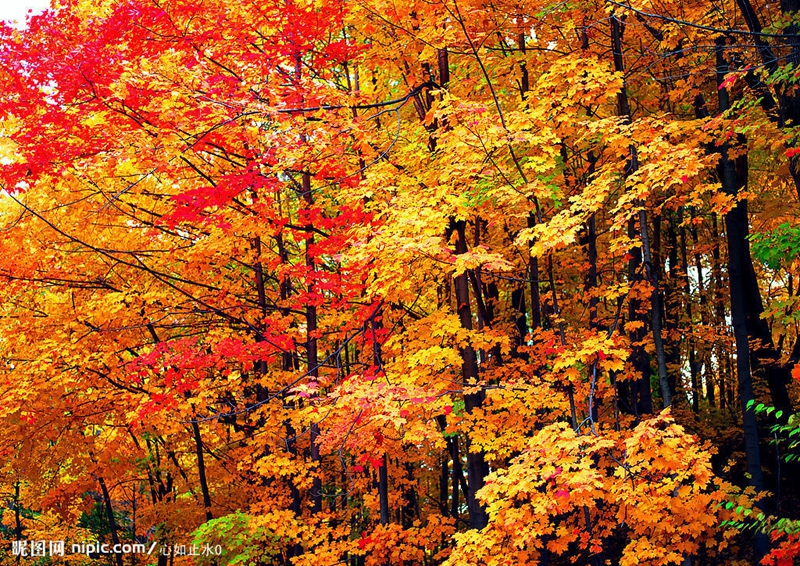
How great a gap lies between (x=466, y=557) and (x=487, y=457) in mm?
1480

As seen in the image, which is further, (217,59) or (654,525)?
(217,59)

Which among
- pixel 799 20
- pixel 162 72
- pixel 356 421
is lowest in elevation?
pixel 356 421

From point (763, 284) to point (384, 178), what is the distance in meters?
17.7

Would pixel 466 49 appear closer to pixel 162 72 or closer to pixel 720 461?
pixel 162 72

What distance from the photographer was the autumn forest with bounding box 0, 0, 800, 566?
8219 mm

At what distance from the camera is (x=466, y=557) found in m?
8.35

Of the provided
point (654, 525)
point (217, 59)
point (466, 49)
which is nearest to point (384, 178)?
point (466, 49)

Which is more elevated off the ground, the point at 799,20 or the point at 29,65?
the point at 29,65

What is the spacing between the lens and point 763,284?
21.8 metres

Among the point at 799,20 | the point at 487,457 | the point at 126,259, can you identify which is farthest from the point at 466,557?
the point at 126,259

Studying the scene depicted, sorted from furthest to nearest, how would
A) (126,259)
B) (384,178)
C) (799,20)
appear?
1. (126,259)
2. (384,178)
3. (799,20)

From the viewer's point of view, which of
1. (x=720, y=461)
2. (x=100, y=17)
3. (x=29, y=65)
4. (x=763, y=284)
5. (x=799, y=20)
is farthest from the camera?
(x=763, y=284)

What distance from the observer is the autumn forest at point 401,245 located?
8.22 m

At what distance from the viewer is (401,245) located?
788cm
